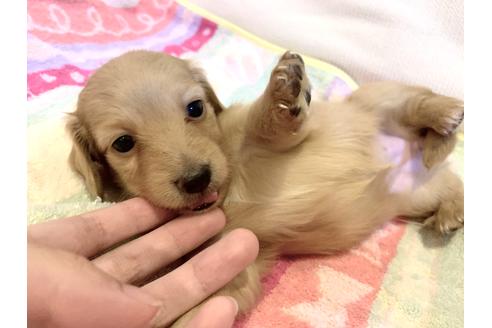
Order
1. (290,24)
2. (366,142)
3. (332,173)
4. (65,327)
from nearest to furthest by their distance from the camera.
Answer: (65,327) → (332,173) → (366,142) → (290,24)

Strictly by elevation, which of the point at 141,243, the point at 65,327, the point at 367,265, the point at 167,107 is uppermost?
the point at 167,107

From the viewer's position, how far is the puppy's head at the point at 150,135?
1.41 m

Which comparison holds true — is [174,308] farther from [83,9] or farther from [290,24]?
[290,24]

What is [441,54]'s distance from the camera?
2.50 meters

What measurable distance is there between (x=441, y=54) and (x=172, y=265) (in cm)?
182

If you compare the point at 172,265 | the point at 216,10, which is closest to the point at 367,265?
the point at 172,265

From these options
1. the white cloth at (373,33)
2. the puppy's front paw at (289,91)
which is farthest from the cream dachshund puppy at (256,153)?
the white cloth at (373,33)

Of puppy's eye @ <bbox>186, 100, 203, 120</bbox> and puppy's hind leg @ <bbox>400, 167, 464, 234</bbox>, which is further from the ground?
puppy's eye @ <bbox>186, 100, 203, 120</bbox>

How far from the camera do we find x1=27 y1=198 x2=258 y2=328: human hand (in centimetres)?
97

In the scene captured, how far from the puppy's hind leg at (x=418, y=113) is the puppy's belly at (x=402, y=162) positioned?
4cm

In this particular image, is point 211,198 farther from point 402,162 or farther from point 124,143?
point 402,162

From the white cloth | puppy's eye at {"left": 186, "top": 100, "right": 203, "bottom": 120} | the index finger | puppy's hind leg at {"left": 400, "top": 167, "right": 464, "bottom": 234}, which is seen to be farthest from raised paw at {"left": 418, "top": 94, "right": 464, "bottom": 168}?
the index finger

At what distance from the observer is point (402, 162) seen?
6.20 feet

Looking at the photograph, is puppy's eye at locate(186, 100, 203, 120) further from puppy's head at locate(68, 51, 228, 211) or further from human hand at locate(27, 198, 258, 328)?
human hand at locate(27, 198, 258, 328)
